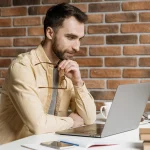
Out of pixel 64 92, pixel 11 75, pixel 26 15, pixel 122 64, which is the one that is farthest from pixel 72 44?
pixel 26 15

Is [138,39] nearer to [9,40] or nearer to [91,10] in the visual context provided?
[91,10]

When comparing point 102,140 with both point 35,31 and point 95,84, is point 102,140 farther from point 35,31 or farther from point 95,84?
point 35,31

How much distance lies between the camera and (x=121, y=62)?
2645 millimetres

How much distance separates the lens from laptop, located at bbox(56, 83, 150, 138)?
4.59 feet

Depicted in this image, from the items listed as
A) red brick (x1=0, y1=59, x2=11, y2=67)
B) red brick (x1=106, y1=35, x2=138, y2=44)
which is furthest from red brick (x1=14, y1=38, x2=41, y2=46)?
red brick (x1=106, y1=35, x2=138, y2=44)

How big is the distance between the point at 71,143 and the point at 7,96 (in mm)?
850

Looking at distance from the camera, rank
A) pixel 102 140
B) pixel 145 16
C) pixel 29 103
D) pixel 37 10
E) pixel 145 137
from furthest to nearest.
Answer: pixel 37 10
pixel 145 16
pixel 29 103
pixel 102 140
pixel 145 137

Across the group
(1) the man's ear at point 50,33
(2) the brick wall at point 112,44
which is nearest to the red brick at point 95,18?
(2) the brick wall at point 112,44

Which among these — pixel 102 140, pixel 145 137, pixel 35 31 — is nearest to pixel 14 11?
pixel 35 31

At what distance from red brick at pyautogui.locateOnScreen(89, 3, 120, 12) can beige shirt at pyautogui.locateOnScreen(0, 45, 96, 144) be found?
0.77 meters

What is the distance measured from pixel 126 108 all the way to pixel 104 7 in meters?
1.35

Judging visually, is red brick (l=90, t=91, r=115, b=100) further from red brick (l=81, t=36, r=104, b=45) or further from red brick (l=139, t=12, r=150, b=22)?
red brick (l=139, t=12, r=150, b=22)

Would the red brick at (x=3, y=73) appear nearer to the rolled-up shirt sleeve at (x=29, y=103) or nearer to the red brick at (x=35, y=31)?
the red brick at (x=35, y=31)

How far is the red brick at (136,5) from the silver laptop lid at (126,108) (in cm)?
113
